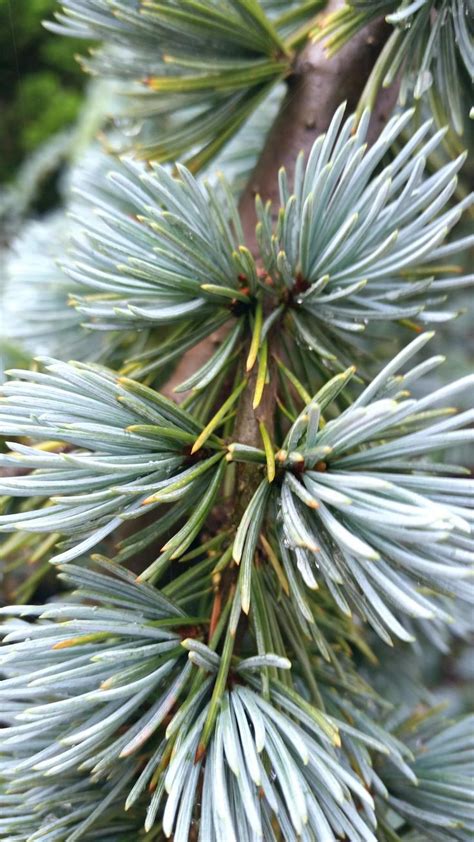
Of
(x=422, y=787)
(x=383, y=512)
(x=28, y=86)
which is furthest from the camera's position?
(x=28, y=86)

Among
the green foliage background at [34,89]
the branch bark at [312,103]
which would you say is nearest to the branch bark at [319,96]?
the branch bark at [312,103]

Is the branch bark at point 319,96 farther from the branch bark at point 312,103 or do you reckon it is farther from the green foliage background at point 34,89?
the green foliage background at point 34,89

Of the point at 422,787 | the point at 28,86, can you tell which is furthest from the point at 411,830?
the point at 28,86

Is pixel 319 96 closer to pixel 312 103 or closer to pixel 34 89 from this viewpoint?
pixel 312 103

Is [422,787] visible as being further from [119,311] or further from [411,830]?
[119,311]

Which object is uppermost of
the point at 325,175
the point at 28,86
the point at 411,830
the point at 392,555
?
the point at 28,86

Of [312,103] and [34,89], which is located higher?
[34,89]

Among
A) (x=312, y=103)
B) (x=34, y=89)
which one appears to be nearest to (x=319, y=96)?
(x=312, y=103)

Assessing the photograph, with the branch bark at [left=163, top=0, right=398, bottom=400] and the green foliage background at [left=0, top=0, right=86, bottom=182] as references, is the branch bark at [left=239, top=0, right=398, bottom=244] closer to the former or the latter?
the branch bark at [left=163, top=0, right=398, bottom=400]
